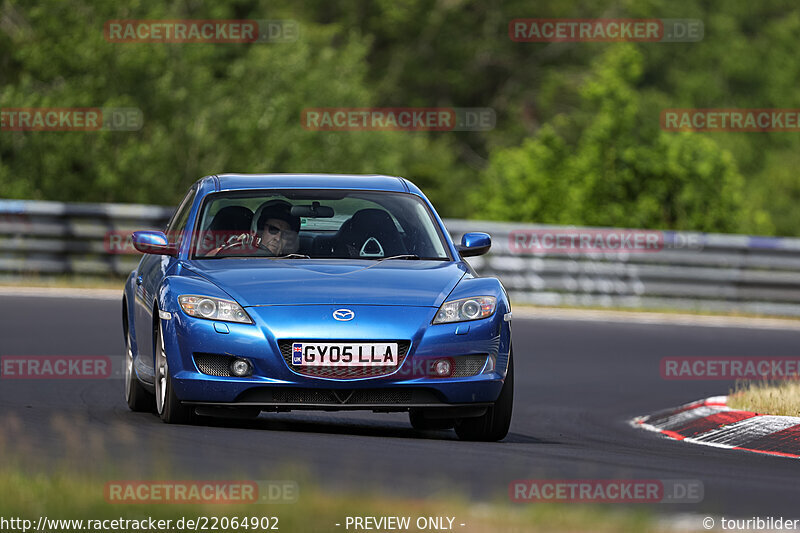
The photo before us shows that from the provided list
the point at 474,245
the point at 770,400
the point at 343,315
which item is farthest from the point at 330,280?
the point at 770,400

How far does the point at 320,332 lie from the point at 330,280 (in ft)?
1.69

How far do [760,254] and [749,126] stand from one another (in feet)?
132

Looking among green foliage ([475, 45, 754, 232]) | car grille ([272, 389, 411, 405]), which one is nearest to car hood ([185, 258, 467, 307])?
car grille ([272, 389, 411, 405])

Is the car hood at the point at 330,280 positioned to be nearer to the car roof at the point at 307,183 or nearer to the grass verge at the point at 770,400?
the car roof at the point at 307,183

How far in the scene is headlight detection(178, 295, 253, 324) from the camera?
9250mm

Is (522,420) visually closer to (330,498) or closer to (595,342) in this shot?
(330,498)

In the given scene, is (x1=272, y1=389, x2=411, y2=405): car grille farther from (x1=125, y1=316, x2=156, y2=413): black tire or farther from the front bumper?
(x1=125, y1=316, x2=156, y2=413): black tire

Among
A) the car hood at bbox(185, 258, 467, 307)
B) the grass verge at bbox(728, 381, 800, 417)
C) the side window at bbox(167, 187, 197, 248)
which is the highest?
the side window at bbox(167, 187, 197, 248)

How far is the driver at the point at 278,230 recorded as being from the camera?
10.4m

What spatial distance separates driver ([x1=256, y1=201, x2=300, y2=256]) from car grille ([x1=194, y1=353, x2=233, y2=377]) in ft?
3.97

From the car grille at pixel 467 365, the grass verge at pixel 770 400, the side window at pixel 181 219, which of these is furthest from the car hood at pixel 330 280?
the grass verge at pixel 770 400

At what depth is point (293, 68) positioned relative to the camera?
129 feet

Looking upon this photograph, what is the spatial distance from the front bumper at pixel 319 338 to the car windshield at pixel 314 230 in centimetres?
108

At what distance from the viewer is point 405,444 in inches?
361
